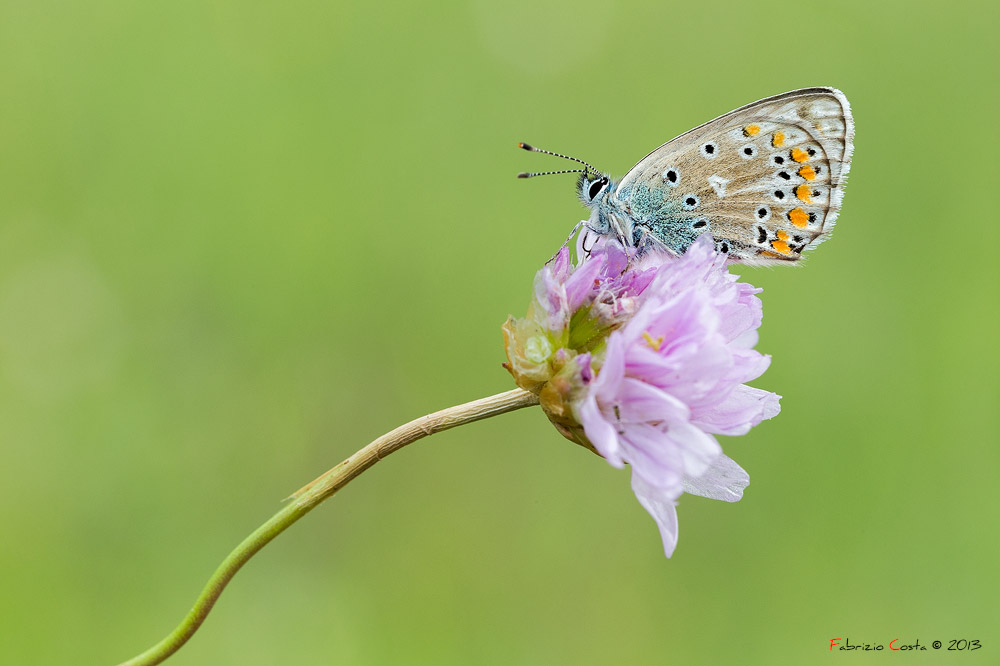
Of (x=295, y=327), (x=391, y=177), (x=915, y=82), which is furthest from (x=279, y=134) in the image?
(x=915, y=82)

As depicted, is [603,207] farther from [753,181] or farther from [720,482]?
[720,482]

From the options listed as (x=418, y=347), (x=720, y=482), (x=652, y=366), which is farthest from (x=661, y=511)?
(x=418, y=347)

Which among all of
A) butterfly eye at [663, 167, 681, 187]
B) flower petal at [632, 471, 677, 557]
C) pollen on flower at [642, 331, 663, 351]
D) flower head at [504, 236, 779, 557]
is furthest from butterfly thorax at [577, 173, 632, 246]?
flower petal at [632, 471, 677, 557]

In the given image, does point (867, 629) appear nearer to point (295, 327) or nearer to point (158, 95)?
point (295, 327)

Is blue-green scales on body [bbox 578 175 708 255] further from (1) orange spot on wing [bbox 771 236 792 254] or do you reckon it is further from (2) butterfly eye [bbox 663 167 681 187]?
(1) orange spot on wing [bbox 771 236 792 254]

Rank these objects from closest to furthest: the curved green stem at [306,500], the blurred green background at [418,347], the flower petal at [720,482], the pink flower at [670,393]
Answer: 1. the curved green stem at [306,500]
2. the pink flower at [670,393]
3. the flower petal at [720,482]
4. the blurred green background at [418,347]

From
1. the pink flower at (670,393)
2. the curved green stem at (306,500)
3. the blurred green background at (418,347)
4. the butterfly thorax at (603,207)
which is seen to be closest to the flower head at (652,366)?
the pink flower at (670,393)

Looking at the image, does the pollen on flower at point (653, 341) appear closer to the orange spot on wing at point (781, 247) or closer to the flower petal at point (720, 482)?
the flower petal at point (720, 482)
